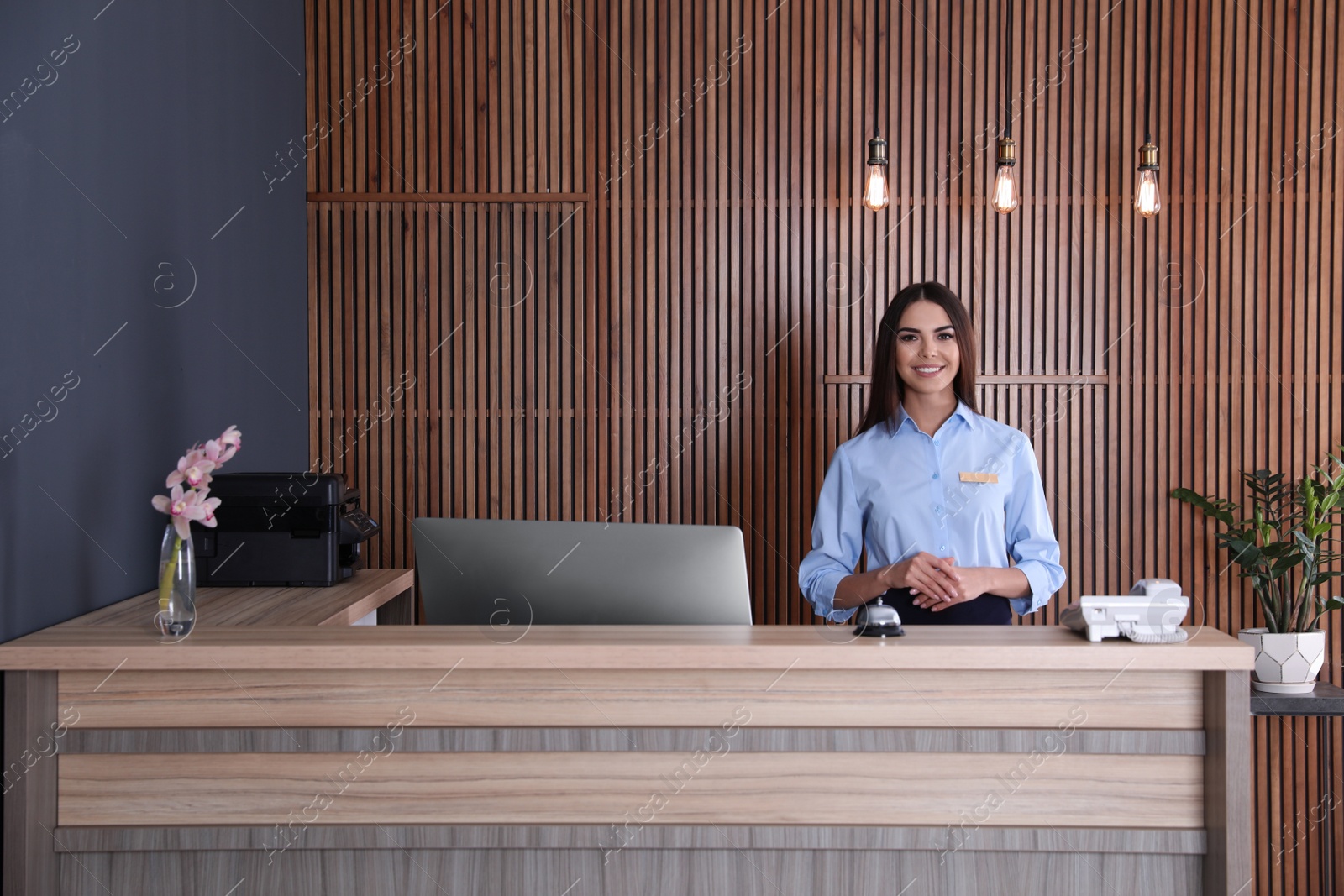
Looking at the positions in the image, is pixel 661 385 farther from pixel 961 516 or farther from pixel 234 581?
pixel 234 581

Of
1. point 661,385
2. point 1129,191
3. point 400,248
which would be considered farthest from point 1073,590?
point 400,248

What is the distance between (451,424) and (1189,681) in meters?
3.04

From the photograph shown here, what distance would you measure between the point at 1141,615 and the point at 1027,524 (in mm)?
1037

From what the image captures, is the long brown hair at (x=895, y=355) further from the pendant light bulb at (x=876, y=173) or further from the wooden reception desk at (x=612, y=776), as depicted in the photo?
the wooden reception desk at (x=612, y=776)

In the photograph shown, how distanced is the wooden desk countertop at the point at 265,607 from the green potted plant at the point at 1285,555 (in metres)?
3.24

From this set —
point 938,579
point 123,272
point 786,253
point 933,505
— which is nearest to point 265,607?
point 123,272

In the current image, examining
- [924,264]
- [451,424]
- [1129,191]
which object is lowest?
[451,424]

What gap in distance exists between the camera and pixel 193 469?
2193 millimetres

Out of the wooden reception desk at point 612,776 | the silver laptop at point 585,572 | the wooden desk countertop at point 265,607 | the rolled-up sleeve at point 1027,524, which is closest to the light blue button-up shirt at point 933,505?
the rolled-up sleeve at point 1027,524

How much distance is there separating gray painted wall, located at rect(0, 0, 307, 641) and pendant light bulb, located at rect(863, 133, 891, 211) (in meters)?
2.35

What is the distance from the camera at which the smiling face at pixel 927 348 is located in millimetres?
2896

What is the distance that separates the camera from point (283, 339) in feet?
12.4

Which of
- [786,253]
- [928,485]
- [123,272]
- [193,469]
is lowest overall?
[928,485]

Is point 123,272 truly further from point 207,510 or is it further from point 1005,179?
point 1005,179
